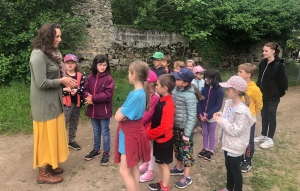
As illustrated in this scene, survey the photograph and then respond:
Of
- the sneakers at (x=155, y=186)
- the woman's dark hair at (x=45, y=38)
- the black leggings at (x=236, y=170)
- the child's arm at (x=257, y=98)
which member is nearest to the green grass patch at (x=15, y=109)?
the woman's dark hair at (x=45, y=38)

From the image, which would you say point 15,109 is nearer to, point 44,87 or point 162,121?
point 44,87

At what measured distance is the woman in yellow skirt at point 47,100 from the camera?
121 inches

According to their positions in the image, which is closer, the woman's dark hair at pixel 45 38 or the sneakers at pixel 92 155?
the woman's dark hair at pixel 45 38

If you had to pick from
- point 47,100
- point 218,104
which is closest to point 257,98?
point 218,104

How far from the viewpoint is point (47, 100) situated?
10.5 ft

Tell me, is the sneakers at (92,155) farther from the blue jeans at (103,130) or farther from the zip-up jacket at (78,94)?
the zip-up jacket at (78,94)

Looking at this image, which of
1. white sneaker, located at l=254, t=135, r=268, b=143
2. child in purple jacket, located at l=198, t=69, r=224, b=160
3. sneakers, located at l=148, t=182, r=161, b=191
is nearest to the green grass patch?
sneakers, located at l=148, t=182, r=161, b=191

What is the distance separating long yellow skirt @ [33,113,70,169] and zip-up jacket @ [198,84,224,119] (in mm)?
2177

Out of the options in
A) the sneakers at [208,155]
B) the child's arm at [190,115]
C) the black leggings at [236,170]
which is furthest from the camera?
the sneakers at [208,155]

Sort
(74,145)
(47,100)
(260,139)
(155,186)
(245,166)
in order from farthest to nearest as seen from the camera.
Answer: (260,139), (74,145), (245,166), (155,186), (47,100)

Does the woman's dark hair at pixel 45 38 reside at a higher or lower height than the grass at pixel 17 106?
higher

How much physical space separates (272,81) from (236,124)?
2.04 m

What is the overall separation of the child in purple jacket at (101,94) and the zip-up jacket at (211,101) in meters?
1.48

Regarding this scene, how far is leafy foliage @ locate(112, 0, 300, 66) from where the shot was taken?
10164mm
